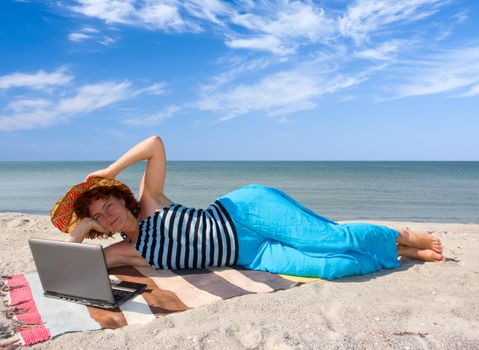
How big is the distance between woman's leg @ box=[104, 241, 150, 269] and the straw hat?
0.47 meters

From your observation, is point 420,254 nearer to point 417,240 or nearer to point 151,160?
point 417,240

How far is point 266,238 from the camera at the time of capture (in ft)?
13.2

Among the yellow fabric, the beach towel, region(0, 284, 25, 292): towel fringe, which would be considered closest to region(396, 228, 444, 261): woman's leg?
the yellow fabric

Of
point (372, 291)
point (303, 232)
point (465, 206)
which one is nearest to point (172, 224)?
point (303, 232)

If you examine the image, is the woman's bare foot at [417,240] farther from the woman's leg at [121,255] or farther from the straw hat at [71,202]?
the straw hat at [71,202]

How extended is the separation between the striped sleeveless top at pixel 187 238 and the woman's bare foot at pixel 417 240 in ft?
5.77

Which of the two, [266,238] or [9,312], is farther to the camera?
[266,238]

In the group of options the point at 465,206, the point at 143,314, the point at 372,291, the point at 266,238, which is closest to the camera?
the point at 143,314

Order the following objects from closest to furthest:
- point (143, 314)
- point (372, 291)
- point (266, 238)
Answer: point (143, 314) → point (372, 291) → point (266, 238)

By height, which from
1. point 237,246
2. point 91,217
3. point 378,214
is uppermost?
point 91,217

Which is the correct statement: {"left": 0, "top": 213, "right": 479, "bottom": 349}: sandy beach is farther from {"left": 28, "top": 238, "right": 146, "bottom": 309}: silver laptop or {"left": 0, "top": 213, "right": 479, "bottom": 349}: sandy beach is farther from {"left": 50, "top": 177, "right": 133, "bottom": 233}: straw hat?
{"left": 50, "top": 177, "right": 133, "bottom": 233}: straw hat

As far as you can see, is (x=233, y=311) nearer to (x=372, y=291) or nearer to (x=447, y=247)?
(x=372, y=291)

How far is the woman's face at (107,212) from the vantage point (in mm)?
3604

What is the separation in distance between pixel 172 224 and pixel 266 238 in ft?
3.07
